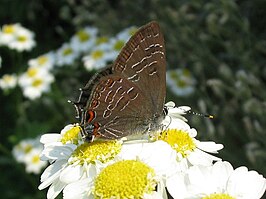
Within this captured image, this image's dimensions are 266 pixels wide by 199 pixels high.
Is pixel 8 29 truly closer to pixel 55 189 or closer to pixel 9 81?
pixel 9 81

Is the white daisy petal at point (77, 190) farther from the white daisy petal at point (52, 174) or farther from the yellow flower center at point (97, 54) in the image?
the yellow flower center at point (97, 54)

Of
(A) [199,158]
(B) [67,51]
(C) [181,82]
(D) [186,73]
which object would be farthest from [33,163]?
(A) [199,158]

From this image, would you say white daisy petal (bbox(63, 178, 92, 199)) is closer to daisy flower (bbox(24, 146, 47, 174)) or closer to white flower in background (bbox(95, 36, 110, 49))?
daisy flower (bbox(24, 146, 47, 174))

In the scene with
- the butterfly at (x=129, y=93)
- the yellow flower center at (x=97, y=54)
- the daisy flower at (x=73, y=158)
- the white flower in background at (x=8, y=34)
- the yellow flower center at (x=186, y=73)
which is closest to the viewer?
the daisy flower at (x=73, y=158)

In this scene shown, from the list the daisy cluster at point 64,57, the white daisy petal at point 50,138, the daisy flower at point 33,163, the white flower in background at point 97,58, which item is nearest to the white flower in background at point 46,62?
the daisy cluster at point 64,57

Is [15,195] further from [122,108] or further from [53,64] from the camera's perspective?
[122,108]

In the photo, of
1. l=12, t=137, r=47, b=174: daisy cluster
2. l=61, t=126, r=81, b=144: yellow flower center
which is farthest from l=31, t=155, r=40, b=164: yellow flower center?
l=61, t=126, r=81, b=144: yellow flower center
